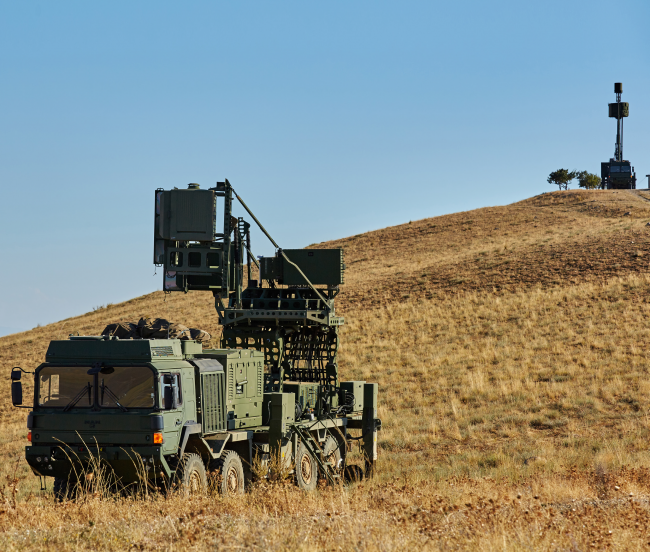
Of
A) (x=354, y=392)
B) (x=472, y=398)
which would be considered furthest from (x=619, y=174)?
(x=354, y=392)

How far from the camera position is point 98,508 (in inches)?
352

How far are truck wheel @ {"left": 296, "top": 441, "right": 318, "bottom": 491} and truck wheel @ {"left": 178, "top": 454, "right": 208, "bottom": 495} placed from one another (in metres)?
2.84

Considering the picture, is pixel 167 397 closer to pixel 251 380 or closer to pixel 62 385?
pixel 62 385

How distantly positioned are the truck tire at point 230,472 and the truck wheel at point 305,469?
1642mm

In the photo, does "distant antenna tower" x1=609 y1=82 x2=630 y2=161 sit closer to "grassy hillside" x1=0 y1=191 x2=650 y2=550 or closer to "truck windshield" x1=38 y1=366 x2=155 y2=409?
"grassy hillside" x1=0 y1=191 x2=650 y2=550

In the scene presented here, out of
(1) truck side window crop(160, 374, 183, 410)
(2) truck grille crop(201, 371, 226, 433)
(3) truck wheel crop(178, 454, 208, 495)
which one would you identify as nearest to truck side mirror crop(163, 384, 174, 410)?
(1) truck side window crop(160, 374, 183, 410)

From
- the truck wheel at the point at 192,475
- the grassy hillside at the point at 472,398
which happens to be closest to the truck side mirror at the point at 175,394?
the truck wheel at the point at 192,475

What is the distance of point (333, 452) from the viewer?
16.4m

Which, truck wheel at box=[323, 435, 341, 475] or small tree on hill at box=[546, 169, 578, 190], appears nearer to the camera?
truck wheel at box=[323, 435, 341, 475]

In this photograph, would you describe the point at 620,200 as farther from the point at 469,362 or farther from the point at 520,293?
the point at 469,362

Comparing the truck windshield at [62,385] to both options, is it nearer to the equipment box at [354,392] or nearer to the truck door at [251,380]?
the truck door at [251,380]

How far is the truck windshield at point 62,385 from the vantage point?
11062 millimetres

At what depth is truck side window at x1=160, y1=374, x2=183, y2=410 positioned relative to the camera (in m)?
10.8

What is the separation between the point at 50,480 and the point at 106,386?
7.98 meters
